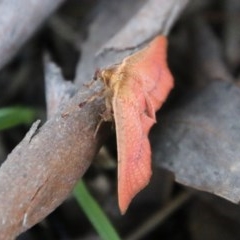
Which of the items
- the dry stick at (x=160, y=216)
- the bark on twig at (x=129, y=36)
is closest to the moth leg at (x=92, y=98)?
the bark on twig at (x=129, y=36)

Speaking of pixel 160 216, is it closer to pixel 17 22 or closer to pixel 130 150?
pixel 130 150

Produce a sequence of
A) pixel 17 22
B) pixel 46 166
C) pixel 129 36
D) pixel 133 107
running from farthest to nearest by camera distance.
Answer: pixel 129 36, pixel 17 22, pixel 133 107, pixel 46 166

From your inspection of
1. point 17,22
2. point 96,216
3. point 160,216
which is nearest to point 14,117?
point 17,22

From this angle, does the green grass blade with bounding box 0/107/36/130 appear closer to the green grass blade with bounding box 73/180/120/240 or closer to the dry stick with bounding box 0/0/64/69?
the dry stick with bounding box 0/0/64/69

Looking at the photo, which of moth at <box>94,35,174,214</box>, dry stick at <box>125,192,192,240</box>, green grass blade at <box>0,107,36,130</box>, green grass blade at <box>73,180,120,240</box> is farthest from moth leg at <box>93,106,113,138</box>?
dry stick at <box>125,192,192,240</box>

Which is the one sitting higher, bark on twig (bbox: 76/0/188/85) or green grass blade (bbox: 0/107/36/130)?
green grass blade (bbox: 0/107/36/130)

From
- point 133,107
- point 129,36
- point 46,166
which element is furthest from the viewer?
point 129,36
